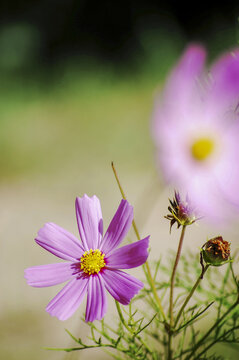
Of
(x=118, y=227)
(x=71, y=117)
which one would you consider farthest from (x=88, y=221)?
(x=71, y=117)

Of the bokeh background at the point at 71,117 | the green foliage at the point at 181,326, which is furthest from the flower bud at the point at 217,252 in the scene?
the bokeh background at the point at 71,117

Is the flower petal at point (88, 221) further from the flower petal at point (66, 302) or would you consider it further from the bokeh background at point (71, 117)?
the bokeh background at point (71, 117)

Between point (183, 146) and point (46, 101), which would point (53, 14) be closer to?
point (46, 101)

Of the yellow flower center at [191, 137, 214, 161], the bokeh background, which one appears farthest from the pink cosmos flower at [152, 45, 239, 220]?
the bokeh background

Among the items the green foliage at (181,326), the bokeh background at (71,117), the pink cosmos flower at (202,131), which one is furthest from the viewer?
the bokeh background at (71,117)

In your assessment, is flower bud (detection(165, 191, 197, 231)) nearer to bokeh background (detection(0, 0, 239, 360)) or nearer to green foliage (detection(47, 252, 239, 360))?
green foliage (detection(47, 252, 239, 360))

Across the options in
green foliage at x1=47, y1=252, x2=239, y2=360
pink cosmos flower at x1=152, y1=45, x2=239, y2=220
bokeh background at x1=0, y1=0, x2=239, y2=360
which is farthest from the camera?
bokeh background at x1=0, y1=0, x2=239, y2=360

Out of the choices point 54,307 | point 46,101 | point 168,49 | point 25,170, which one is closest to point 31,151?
point 25,170
